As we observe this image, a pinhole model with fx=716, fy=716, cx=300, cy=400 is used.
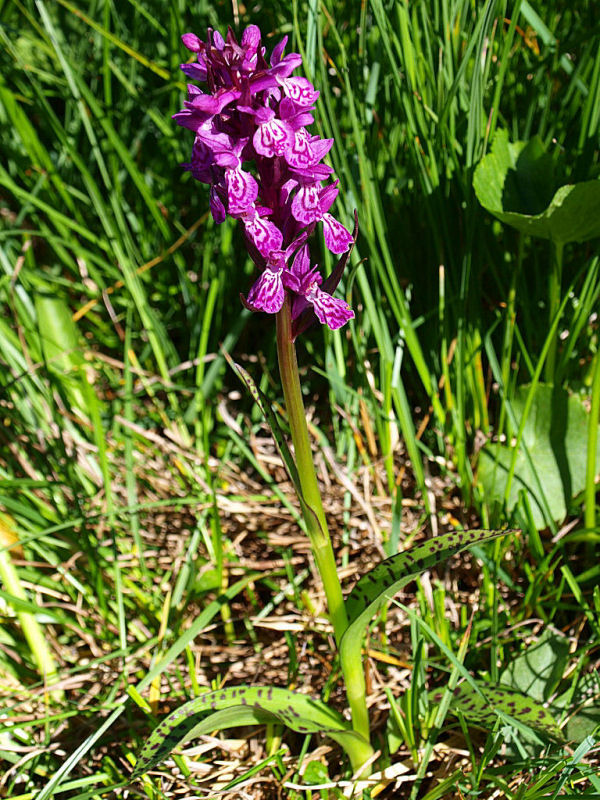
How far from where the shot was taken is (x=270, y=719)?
4.48ft

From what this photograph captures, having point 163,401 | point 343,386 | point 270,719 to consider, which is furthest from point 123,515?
point 270,719

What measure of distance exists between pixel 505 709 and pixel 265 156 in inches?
43.2

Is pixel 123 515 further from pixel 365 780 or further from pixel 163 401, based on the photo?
pixel 365 780

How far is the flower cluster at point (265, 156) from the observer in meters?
1.05

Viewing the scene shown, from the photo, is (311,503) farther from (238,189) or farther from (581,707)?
(581,707)

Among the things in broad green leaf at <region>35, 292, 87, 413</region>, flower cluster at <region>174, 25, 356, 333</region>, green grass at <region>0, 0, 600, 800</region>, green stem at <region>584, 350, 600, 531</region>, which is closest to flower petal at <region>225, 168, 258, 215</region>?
flower cluster at <region>174, 25, 356, 333</region>

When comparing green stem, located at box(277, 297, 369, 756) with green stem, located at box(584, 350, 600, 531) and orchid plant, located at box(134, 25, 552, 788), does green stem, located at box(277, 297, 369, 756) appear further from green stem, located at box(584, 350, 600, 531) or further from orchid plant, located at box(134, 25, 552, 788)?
green stem, located at box(584, 350, 600, 531)

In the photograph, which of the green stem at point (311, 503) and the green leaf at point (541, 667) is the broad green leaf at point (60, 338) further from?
the green leaf at point (541, 667)

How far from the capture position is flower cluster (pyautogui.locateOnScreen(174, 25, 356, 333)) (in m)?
1.05

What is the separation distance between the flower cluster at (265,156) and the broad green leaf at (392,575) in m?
0.43

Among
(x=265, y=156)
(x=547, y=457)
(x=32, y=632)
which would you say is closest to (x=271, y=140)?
(x=265, y=156)

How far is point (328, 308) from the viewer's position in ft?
3.92

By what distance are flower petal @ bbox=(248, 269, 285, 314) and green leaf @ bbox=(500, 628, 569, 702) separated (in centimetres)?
97

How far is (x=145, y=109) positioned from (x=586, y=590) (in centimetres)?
187
